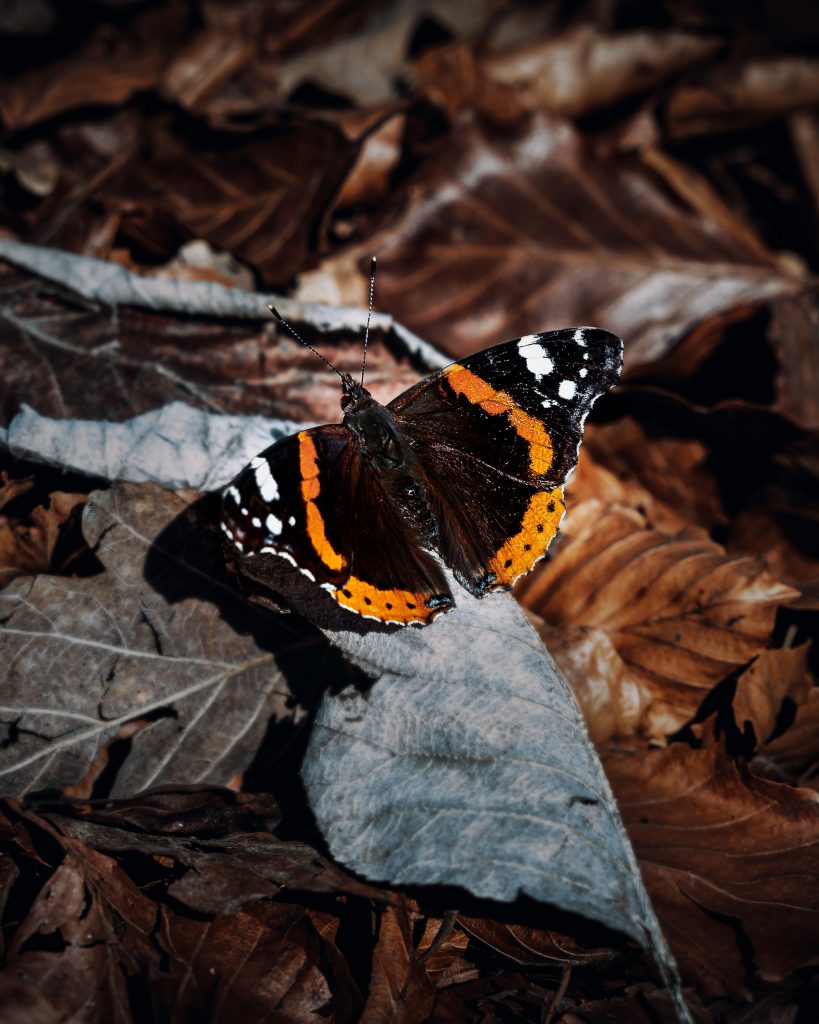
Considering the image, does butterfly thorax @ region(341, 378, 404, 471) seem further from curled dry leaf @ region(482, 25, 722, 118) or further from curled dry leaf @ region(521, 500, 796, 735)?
curled dry leaf @ region(482, 25, 722, 118)

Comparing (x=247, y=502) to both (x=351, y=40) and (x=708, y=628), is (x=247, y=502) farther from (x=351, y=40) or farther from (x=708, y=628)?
(x=351, y=40)

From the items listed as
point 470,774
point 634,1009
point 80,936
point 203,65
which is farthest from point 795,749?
point 203,65

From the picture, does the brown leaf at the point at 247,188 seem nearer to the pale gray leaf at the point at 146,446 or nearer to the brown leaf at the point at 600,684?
the pale gray leaf at the point at 146,446

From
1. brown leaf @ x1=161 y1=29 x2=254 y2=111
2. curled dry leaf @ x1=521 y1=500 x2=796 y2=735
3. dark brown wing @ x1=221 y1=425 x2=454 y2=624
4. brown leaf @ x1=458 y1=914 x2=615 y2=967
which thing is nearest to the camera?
brown leaf @ x1=458 y1=914 x2=615 y2=967

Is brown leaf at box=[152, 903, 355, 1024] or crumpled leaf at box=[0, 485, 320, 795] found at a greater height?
crumpled leaf at box=[0, 485, 320, 795]

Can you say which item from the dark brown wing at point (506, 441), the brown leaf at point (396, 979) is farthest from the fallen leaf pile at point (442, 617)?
the dark brown wing at point (506, 441)

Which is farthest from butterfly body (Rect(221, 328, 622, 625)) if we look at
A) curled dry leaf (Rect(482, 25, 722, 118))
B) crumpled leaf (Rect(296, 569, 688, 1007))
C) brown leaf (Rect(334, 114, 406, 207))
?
curled dry leaf (Rect(482, 25, 722, 118))
